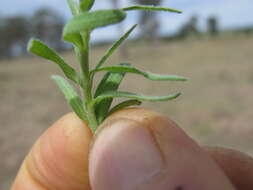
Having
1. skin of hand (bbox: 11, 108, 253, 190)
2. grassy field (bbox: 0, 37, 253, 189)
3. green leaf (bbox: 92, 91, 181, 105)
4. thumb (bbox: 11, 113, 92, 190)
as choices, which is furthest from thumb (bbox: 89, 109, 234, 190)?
grassy field (bbox: 0, 37, 253, 189)

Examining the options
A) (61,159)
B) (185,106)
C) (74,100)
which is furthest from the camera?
(185,106)

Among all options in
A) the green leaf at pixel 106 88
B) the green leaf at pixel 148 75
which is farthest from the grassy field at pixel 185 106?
the green leaf at pixel 148 75

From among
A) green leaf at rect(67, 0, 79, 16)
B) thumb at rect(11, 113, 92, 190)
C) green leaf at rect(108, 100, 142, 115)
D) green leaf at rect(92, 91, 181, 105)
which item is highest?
green leaf at rect(67, 0, 79, 16)

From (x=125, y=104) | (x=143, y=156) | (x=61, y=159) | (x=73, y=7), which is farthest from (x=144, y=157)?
(x=73, y=7)

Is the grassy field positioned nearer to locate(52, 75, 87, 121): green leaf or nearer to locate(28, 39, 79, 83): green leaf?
locate(52, 75, 87, 121): green leaf

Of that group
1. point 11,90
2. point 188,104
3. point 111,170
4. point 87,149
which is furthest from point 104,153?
point 11,90

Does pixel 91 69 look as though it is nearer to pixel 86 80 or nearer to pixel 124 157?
pixel 86 80

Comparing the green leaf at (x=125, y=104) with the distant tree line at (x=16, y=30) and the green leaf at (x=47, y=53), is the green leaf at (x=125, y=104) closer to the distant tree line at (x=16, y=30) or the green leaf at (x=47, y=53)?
the green leaf at (x=47, y=53)
